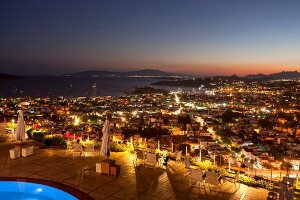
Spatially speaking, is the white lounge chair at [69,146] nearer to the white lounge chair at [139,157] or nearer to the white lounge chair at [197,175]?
the white lounge chair at [139,157]

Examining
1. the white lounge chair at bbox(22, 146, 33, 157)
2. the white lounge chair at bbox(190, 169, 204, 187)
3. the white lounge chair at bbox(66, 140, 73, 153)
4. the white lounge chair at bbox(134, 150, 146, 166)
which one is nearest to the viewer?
the white lounge chair at bbox(190, 169, 204, 187)

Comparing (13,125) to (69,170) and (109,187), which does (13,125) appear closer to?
(69,170)

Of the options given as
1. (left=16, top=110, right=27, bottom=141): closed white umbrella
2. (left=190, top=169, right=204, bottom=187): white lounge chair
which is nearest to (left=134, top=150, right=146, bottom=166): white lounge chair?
(left=190, top=169, right=204, bottom=187): white lounge chair

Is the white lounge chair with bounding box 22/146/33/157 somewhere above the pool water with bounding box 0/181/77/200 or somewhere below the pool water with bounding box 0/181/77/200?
above

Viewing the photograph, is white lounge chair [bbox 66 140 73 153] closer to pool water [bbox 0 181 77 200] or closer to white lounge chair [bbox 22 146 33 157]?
white lounge chair [bbox 22 146 33 157]

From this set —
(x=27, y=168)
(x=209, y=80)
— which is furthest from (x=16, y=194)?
(x=209, y=80)

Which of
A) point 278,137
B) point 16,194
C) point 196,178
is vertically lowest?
point 278,137
